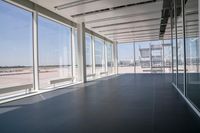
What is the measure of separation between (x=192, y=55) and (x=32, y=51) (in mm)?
6028

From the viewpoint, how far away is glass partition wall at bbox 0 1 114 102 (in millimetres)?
6762

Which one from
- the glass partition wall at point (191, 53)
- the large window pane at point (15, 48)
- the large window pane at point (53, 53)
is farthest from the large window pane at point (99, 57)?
the glass partition wall at point (191, 53)

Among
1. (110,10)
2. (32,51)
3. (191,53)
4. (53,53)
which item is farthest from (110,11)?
(191,53)

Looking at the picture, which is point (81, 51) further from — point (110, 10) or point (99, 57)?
point (99, 57)

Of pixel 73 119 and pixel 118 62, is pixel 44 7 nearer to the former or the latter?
pixel 73 119

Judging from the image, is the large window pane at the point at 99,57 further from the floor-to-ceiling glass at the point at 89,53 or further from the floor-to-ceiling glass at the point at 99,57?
the floor-to-ceiling glass at the point at 89,53

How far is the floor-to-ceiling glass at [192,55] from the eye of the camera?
13.8 ft

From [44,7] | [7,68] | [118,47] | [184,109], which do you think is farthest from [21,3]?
[118,47]

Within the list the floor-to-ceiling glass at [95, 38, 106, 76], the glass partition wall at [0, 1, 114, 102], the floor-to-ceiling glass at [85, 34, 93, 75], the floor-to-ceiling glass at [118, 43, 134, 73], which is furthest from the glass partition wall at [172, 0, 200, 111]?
the floor-to-ceiling glass at [118, 43, 134, 73]

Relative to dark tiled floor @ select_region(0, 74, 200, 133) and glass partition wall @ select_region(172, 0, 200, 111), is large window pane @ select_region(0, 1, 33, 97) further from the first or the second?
glass partition wall @ select_region(172, 0, 200, 111)

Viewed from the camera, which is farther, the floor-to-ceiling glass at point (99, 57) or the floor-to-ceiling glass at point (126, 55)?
the floor-to-ceiling glass at point (126, 55)

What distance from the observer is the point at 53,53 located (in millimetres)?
9711

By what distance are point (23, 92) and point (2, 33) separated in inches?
93.1

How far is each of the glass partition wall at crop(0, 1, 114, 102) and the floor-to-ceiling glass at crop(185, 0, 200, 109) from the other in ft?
18.6
